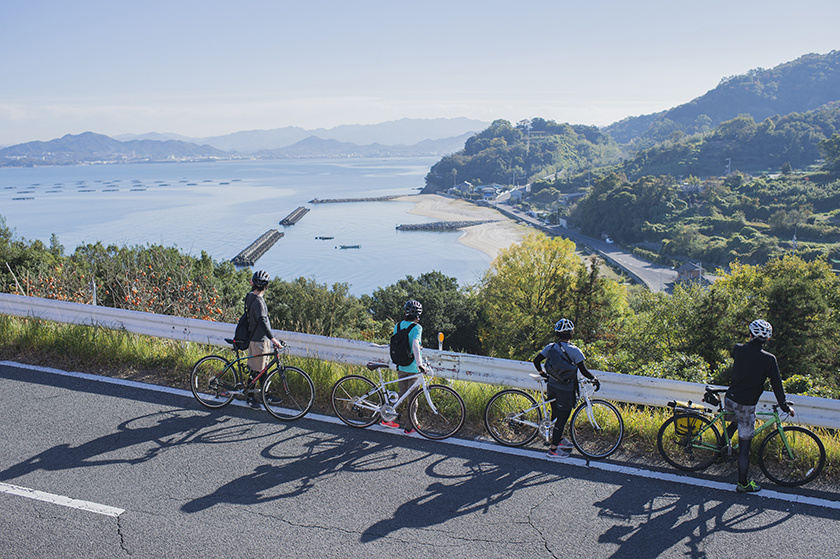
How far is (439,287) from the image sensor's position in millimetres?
46000

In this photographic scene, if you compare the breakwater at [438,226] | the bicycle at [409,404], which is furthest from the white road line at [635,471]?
the breakwater at [438,226]

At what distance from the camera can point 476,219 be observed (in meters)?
129

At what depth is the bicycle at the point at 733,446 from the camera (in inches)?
188

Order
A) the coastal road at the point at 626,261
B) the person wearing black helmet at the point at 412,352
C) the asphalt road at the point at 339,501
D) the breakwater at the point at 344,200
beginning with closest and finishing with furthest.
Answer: the asphalt road at the point at 339,501
the person wearing black helmet at the point at 412,352
the coastal road at the point at 626,261
the breakwater at the point at 344,200

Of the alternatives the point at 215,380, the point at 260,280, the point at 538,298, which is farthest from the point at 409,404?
the point at 538,298

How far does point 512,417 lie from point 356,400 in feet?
5.49

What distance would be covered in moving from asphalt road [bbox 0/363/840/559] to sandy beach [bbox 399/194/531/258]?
7081 cm

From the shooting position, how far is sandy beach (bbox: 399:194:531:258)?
97.9 m

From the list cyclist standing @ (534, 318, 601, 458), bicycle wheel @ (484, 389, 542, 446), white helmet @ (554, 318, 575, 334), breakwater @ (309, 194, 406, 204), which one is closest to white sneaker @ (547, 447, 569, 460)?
cyclist standing @ (534, 318, 601, 458)

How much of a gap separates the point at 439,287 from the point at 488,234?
6430cm

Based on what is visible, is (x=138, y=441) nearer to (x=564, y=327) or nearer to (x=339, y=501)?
(x=339, y=501)

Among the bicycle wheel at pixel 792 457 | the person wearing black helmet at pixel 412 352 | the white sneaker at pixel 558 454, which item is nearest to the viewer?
the bicycle wheel at pixel 792 457

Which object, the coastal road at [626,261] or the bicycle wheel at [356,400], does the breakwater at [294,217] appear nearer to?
the coastal road at [626,261]

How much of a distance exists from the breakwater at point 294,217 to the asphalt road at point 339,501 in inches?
4360
